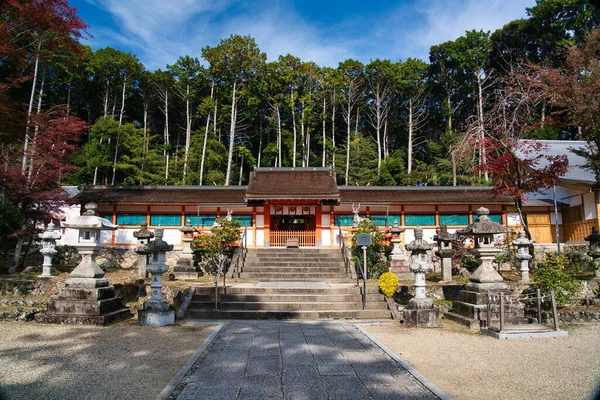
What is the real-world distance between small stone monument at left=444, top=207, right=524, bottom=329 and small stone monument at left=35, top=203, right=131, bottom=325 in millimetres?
8122

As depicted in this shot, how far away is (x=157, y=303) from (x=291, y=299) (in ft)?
12.8

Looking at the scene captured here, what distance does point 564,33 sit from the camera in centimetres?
3177

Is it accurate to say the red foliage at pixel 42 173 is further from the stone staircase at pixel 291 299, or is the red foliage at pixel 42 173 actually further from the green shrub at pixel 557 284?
the green shrub at pixel 557 284

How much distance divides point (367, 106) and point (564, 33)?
17531 mm

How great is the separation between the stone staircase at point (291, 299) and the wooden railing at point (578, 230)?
13699 millimetres

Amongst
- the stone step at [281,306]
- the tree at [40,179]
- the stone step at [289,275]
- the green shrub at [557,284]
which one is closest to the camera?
the green shrub at [557,284]

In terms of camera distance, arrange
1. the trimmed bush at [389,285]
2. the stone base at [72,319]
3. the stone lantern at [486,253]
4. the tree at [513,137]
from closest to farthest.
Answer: the stone base at [72,319] → the stone lantern at [486,253] → the trimmed bush at [389,285] → the tree at [513,137]

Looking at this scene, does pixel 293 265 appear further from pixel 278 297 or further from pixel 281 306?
pixel 281 306

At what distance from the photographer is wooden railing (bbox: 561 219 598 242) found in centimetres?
1861

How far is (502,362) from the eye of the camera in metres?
5.45

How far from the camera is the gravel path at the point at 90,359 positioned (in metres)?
4.29

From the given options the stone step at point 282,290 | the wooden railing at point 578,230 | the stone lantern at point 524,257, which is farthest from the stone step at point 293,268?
the wooden railing at point 578,230

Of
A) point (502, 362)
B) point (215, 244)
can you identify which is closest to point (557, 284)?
point (502, 362)

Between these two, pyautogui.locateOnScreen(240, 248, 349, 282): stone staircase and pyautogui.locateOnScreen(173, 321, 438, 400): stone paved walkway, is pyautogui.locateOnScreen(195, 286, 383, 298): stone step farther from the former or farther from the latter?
pyautogui.locateOnScreen(173, 321, 438, 400): stone paved walkway
